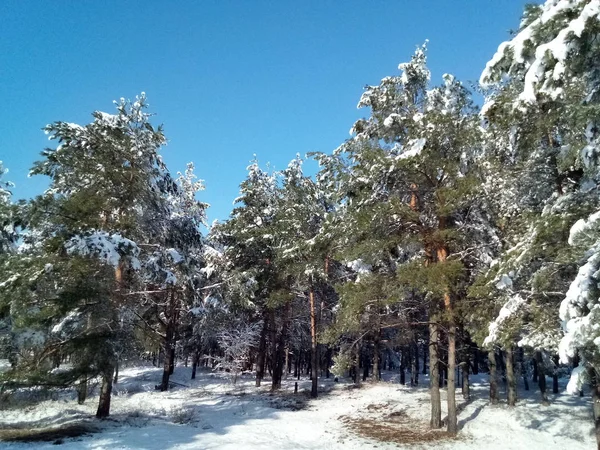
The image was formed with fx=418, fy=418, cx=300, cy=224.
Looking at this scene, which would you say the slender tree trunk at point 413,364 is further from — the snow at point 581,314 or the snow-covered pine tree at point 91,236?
the snow at point 581,314

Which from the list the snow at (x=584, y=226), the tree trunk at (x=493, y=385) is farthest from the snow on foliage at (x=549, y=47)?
the tree trunk at (x=493, y=385)

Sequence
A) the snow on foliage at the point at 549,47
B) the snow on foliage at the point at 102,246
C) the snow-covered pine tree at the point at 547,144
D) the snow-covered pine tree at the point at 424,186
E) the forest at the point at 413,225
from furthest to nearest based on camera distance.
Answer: the snow-covered pine tree at the point at 424,186
the snow on foliage at the point at 102,246
the forest at the point at 413,225
the snow-covered pine tree at the point at 547,144
the snow on foliage at the point at 549,47

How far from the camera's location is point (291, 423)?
17.9 meters

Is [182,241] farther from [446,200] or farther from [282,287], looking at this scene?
[446,200]

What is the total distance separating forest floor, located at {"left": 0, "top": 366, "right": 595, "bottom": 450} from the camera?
13.5 m

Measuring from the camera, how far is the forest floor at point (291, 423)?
13.5 m

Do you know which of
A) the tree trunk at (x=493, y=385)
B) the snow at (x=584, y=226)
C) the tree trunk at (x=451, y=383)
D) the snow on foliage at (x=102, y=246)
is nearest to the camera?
the snow at (x=584, y=226)

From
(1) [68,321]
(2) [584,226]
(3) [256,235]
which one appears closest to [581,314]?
(2) [584,226]

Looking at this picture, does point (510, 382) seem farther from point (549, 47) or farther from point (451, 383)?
point (549, 47)

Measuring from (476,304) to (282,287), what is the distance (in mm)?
14934

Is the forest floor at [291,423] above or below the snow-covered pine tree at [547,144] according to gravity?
below

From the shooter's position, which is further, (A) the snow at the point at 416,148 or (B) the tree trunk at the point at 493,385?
(B) the tree trunk at the point at 493,385

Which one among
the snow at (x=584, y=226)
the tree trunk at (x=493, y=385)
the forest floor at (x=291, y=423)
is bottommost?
the forest floor at (x=291, y=423)

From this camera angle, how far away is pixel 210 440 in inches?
552
